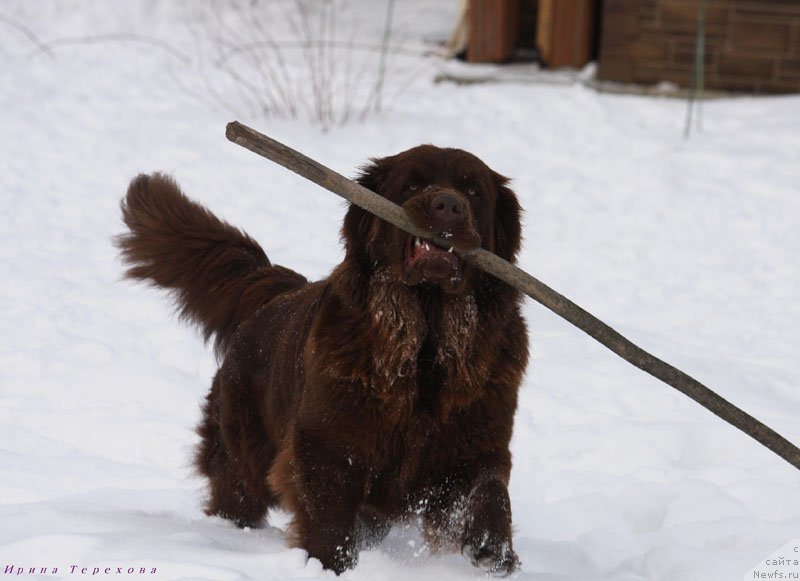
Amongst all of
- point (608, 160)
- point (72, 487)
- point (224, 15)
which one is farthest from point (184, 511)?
point (224, 15)

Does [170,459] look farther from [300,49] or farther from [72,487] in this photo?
[300,49]

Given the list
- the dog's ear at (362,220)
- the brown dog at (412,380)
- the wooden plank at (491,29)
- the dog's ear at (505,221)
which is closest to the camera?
the brown dog at (412,380)

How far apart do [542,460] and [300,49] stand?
7.77 metres

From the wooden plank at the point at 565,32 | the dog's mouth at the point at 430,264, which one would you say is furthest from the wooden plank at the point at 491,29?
the dog's mouth at the point at 430,264

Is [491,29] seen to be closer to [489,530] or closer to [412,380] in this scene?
[412,380]

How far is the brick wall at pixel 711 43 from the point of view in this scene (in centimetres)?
1034

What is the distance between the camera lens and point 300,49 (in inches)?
476

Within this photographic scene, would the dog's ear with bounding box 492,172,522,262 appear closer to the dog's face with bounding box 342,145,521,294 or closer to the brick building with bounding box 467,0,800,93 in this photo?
the dog's face with bounding box 342,145,521,294

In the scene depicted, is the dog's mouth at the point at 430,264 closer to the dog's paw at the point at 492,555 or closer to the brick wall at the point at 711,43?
the dog's paw at the point at 492,555

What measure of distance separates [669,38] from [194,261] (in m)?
7.16

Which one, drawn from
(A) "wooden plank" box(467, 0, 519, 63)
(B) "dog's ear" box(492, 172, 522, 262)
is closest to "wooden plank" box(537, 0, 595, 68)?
(A) "wooden plank" box(467, 0, 519, 63)

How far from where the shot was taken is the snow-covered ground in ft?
13.9

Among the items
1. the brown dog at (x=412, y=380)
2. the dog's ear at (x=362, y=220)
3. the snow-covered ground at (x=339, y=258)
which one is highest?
the dog's ear at (x=362, y=220)

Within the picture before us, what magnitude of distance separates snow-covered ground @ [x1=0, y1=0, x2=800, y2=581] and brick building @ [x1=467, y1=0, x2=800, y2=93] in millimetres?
393
